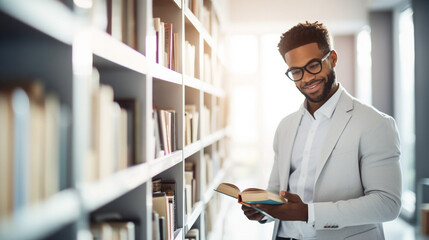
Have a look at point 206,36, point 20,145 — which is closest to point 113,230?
point 20,145

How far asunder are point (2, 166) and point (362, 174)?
153cm

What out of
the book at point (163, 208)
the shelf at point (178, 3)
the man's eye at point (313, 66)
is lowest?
the book at point (163, 208)

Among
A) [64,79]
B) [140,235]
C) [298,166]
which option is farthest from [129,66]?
[298,166]

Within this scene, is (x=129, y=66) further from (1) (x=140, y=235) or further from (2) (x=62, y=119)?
(1) (x=140, y=235)

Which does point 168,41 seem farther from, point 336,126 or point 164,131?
point 336,126

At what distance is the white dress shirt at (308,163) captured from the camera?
1.86 meters

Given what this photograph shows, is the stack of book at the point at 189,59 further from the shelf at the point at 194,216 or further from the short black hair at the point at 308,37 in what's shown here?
the shelf at the point at 194,216

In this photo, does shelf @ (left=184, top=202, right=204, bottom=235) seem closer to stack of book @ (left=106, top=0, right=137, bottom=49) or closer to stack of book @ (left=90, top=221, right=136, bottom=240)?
stack of book @ (left=90, top=221, right=136, bottom=240)

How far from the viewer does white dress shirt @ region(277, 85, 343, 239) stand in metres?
1.86

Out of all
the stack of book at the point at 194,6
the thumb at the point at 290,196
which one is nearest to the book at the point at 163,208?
the thumb at the point at 290,196

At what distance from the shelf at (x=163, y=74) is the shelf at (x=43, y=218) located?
791mm

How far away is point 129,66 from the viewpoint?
1.25m

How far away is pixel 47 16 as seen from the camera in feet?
2.47

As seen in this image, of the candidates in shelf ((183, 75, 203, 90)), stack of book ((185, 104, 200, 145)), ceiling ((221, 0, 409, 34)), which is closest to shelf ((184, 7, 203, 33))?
shelf ((183, 75, 203, 90))
